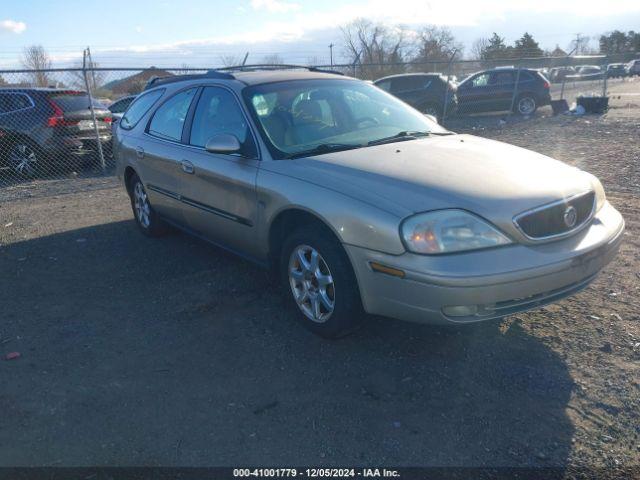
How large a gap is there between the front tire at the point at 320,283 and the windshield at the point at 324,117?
2.27 ft

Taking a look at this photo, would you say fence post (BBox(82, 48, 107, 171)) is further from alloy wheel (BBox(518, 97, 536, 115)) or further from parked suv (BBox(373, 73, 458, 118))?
alloy wheel (BBox(518, 97, 536, 115))

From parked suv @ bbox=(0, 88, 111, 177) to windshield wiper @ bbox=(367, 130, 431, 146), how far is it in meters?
7.83

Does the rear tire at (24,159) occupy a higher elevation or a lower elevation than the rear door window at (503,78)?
lower

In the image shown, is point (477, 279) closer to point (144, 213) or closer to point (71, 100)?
point (144, 213)

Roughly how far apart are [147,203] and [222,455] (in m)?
3.85

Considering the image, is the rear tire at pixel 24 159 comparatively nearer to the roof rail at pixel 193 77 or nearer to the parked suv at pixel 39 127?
the parked suv at pixel 39 127

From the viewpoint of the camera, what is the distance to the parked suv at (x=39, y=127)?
9945 mm

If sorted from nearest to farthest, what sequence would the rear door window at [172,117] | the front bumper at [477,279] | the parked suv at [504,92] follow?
the front bumper at [477,279] → the rear door window at [172,117] → the parked suv at [504,92]

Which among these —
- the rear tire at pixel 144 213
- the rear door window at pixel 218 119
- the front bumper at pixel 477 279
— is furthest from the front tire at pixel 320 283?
the rear tire at pixel 144 213

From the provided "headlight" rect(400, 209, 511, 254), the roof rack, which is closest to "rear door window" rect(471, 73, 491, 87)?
the roof rack

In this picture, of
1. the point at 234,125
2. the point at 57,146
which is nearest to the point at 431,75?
the point at 57,146

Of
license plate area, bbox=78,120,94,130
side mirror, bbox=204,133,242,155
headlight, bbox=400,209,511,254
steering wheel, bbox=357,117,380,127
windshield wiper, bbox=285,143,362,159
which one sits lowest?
headlight, bbox=400,209,511,254

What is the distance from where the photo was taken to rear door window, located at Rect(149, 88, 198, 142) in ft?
16.3

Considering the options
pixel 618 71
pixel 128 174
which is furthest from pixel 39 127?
pixel 618 71
